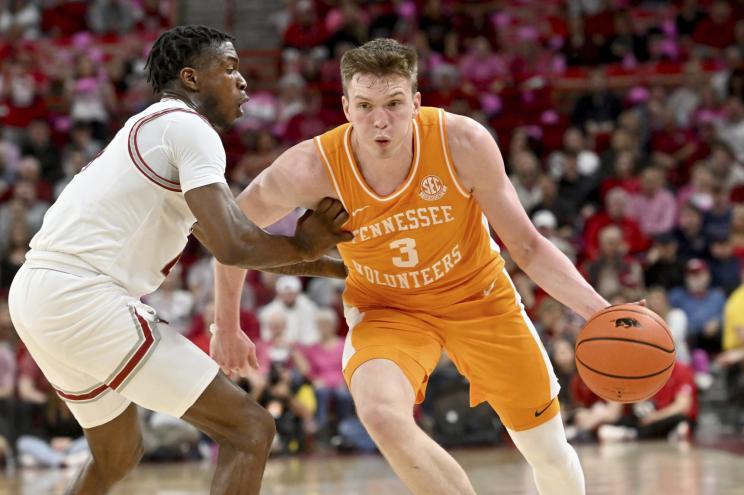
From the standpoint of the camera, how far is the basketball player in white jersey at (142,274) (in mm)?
3809

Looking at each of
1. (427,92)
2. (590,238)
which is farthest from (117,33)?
(590,238)

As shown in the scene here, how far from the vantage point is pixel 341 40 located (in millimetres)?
14641

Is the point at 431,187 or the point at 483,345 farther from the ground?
the point at 431,187

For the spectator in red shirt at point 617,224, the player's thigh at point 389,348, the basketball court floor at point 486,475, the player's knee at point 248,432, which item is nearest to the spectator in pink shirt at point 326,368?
the basketball court floor at point 486,475

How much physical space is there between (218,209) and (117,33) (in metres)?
13.3

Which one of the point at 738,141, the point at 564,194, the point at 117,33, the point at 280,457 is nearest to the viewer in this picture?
the point at 280,457

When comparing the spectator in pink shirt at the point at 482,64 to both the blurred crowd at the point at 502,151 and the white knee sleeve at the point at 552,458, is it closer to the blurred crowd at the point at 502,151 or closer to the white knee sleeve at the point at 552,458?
the blurred crowd at the point at 502,151

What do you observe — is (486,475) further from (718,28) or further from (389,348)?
(718,28)

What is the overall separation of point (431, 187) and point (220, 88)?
0.96 m

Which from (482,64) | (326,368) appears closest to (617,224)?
(326,368)

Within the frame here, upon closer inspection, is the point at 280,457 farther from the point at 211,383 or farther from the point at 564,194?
the point at 211,383

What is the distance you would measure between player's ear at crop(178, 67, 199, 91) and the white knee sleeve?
6.45 feet

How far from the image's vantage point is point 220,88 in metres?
4.14

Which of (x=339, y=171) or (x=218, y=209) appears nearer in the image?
(x=218, y=209)
